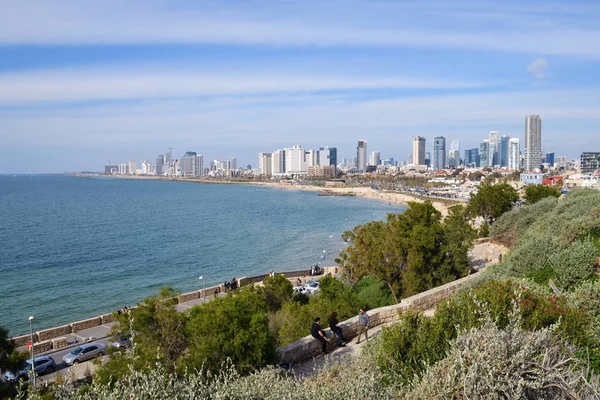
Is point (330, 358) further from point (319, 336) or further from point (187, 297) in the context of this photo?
point (187, 297)

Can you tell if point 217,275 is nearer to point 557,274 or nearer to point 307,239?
point 307,239

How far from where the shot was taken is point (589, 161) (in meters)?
143

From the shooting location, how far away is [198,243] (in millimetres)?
43750

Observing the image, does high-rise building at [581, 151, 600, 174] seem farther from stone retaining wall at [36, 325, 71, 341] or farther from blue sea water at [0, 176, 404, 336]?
stone retaining wall at [36, 325, 71, 341]

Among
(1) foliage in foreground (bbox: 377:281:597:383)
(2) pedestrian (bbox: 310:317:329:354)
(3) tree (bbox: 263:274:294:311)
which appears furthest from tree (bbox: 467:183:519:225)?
(1) foliage in foreground (bbox: 377:281:597:383)

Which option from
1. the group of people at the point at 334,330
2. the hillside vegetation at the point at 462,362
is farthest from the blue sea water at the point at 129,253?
the hillside vegetation at the point at 462,362

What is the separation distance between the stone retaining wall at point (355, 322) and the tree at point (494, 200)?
75.1ft

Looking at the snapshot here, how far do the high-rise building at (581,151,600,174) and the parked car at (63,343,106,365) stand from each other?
149 m

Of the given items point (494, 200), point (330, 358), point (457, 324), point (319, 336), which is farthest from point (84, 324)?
point (494, 200)

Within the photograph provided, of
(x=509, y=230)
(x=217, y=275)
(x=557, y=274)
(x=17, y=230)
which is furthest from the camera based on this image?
(x=17, y=230)

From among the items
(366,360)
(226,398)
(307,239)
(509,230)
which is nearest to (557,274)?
(366,360)

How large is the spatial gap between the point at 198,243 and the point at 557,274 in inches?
1458

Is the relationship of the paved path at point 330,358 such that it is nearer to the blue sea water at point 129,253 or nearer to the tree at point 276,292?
the tree at point 276,292

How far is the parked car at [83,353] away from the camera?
597 inches
